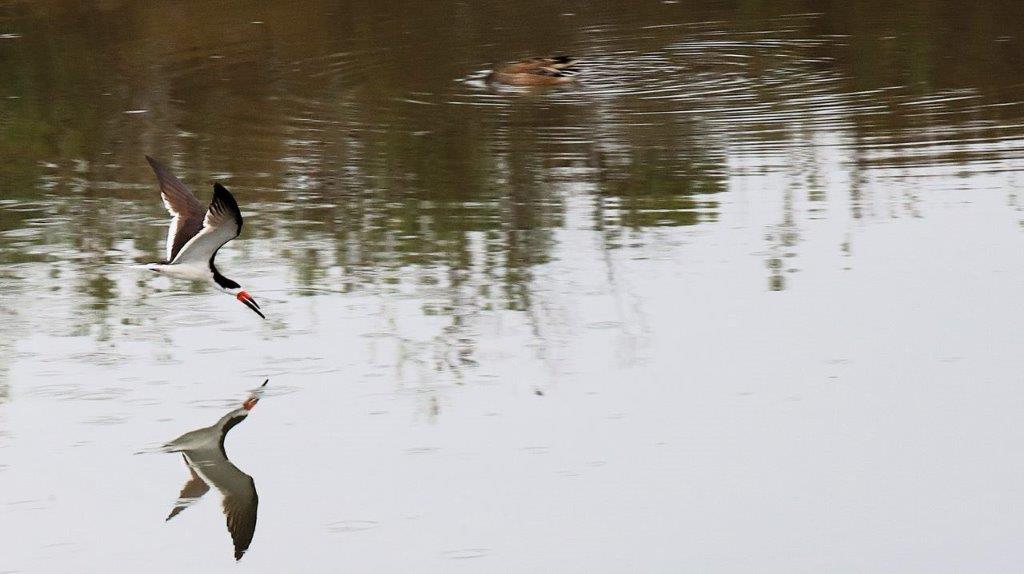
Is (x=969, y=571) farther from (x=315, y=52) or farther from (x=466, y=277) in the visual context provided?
(x=315, y=52)

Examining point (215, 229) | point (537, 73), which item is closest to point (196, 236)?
point (215, 229)

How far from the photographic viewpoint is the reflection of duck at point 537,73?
1389cm

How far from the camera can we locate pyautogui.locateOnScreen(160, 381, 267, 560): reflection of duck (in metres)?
6.02

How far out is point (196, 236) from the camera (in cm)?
765

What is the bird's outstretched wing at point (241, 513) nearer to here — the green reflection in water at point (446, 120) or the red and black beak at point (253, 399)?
the red and black beak at point (253, 399)

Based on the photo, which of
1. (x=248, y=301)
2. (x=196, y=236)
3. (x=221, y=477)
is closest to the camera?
(x=221, y=477)

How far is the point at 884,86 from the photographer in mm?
13703

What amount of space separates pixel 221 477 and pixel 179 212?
78.2 inches

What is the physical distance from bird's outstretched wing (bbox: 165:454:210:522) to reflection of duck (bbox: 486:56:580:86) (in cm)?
779

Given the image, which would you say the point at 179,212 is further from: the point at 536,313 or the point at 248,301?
the point at 536,313

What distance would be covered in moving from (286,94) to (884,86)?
14.8ft

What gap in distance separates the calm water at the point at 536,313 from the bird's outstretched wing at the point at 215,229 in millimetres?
451

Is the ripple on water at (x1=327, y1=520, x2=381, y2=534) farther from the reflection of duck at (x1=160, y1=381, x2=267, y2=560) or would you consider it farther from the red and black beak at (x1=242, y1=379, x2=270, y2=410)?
the red and black beak at (x1=242, y1=379, x2=270, y2=410)

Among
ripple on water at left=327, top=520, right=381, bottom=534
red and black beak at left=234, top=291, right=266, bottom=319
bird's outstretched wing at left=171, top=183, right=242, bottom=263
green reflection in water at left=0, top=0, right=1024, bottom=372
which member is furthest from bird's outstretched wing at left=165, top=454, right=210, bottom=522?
green reflection in water at left=0, top=0, right=1024, bottom=372
